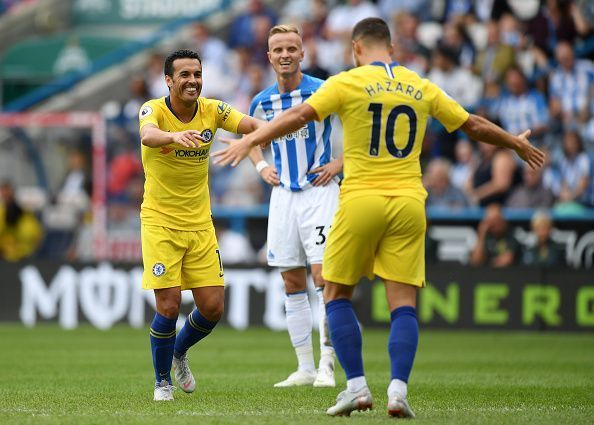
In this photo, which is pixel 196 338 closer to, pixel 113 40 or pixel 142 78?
pixel 142 78

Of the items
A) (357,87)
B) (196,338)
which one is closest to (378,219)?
(357,87)

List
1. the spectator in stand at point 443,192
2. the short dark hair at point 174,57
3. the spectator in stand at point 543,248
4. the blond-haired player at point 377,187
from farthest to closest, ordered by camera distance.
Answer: the spectator in stand at point 443,192
the spectator in stand at point 543,248
the short dark hair at point 174,57
the blond-haired player at point 377,187

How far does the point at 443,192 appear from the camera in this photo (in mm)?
18078

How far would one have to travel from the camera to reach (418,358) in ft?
42.8

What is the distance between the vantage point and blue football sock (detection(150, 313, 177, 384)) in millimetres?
8656

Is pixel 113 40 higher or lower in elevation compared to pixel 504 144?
higher

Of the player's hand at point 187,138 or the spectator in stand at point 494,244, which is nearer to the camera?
the player's hand at point 187,138

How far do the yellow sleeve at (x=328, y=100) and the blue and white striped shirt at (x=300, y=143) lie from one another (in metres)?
2.89

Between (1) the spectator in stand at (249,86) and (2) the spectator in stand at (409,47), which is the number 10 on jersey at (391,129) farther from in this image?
(1) the spectator in stand at (249,86)

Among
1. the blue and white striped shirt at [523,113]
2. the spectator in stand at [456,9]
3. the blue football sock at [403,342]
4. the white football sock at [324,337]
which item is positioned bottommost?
the white football sock at [324,337]

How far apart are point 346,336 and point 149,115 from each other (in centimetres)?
224

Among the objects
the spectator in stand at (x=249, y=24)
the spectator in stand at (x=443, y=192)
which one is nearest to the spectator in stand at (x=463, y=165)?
the spectator in stand at (x=443, y=192)

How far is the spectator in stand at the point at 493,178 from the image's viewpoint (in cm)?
1784

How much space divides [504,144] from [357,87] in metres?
1.08
